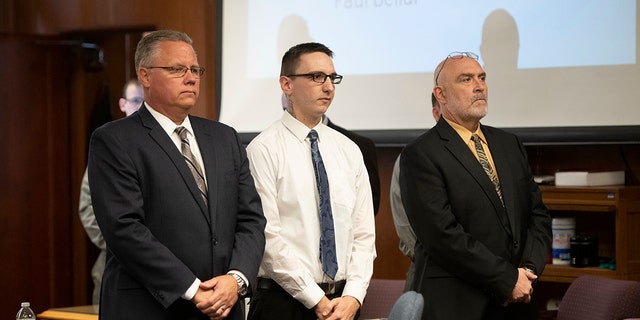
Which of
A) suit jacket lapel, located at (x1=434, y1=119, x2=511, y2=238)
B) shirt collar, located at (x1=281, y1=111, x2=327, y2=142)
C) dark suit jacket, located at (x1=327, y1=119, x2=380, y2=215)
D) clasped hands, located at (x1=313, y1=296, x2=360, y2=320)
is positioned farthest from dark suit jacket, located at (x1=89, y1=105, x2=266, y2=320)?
dark suit jacket, located at (x1=327, y1=119, x2=380, y2=215)

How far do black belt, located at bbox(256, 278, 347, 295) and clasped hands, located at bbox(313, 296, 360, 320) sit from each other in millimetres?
74

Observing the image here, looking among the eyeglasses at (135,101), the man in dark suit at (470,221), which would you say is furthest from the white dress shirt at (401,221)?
the eyeglasses at (135,101)

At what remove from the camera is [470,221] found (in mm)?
3578

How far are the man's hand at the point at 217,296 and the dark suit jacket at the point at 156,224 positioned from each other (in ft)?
0.17

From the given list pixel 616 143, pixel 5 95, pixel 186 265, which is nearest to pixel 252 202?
pixel 186 265

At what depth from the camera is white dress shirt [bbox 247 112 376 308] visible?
3316mm

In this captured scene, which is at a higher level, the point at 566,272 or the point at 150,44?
the point at 150,44

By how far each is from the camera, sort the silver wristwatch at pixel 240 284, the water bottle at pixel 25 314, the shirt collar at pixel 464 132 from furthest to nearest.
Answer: the shirt collar at pixel 464 132, the water bottle at pixel 25 314, the silver wristwatch at pixel 240 284

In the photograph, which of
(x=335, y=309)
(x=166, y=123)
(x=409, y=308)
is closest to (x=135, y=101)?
(x=166, y=123)

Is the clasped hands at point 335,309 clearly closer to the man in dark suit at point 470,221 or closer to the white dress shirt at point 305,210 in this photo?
the white dress shirt at point 305,210

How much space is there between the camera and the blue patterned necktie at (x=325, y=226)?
337 cm

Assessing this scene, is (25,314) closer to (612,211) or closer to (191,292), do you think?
(191,292)

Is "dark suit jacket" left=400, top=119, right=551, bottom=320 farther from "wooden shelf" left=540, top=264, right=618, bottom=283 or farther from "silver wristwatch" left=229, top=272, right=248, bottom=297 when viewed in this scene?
"wooden shelf" left=540, top=264, right=618, bottom=283

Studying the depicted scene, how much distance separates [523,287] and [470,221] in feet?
1.01
